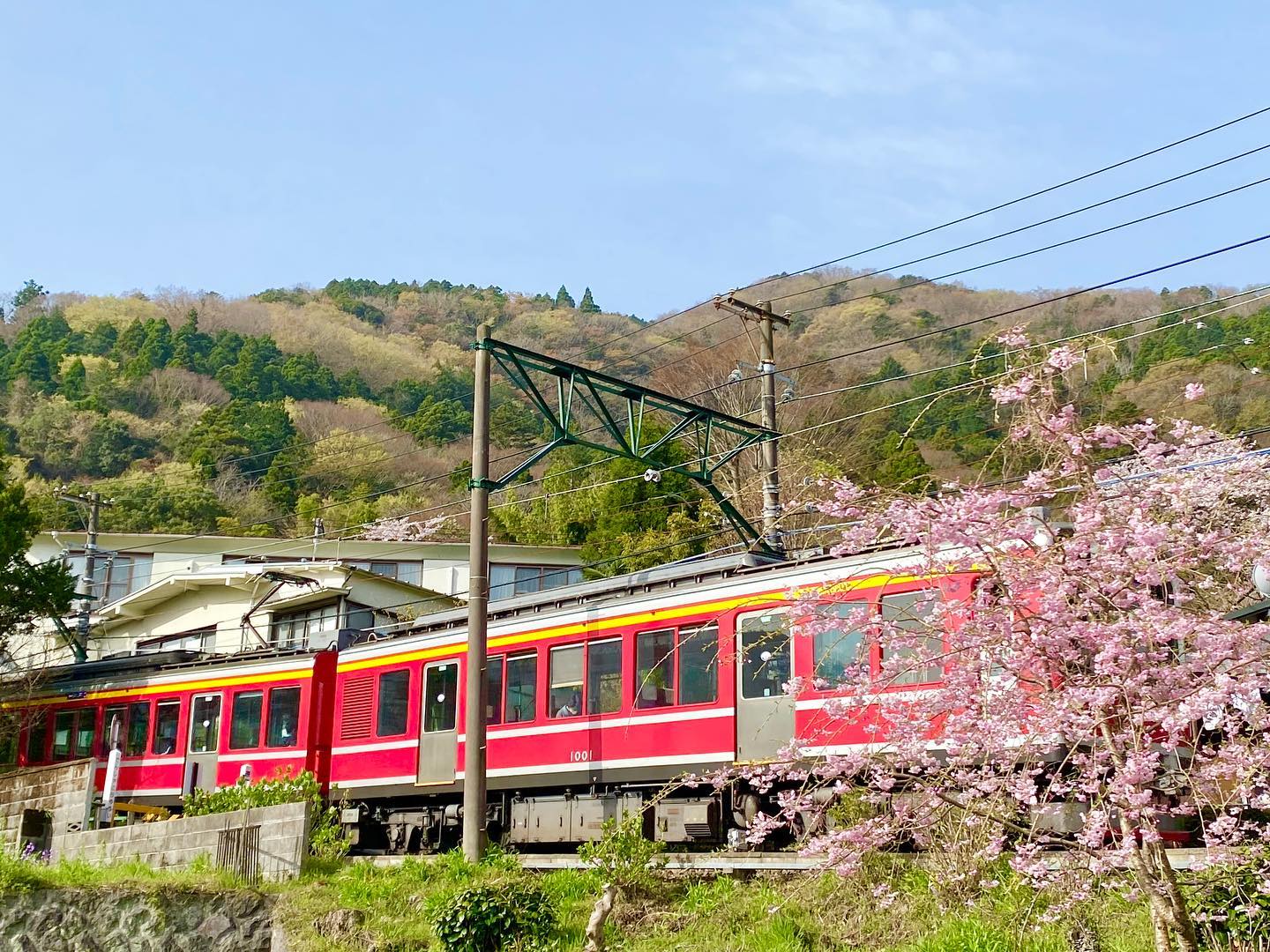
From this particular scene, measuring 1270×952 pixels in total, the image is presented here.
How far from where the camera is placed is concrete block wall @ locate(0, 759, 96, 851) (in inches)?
721

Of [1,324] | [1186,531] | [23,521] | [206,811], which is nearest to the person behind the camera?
[1186,531]

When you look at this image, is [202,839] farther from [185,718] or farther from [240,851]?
[185,718]

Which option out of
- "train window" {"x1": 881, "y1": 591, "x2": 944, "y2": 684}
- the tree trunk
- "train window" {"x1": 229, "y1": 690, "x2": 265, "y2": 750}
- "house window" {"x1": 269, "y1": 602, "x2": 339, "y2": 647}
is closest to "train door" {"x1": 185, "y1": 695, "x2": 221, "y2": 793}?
"train window" {"x1": 229, "y1": 690, "x2": 265, "y2": 750}

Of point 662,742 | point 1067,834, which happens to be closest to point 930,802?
point 1067,834

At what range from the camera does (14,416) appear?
59750mm

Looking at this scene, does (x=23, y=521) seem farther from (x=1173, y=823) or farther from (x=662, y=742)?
(x=1173, y=823)

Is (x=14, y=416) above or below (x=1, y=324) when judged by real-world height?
below

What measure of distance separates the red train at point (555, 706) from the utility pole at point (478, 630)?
1.36 m

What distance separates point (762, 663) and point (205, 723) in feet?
37.6

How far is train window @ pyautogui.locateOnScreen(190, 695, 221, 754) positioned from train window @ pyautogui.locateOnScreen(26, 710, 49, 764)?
16.5 ft

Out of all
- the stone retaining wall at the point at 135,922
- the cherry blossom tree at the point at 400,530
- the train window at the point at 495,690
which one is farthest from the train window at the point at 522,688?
the cherry blossom tree at the point at 400,530

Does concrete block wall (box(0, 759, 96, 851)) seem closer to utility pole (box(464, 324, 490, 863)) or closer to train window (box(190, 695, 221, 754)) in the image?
train window (box(190, 695, 221, 754))

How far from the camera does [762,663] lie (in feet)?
46.1

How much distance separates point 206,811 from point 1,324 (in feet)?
220
